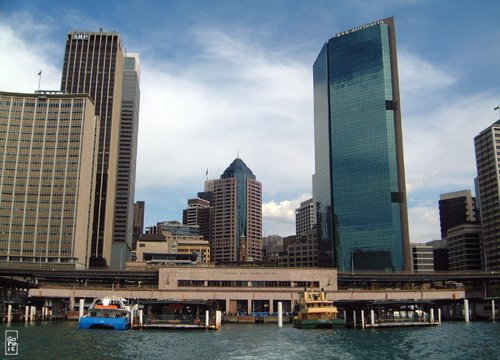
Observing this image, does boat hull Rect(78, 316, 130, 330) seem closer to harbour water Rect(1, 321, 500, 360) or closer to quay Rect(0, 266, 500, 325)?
harbour water Rect(1, 321, 500, 360)

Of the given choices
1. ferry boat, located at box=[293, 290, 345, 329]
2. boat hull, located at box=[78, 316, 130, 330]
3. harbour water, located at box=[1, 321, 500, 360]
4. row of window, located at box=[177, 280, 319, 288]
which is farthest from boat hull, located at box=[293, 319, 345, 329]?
row of window, located at box=[177, 280, 319, 288]

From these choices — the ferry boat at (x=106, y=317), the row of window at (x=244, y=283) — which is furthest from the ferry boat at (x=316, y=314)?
the row of window at (x=244, y=283)

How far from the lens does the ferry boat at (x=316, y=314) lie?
9338cm

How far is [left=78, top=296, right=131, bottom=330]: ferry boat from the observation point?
82.6m

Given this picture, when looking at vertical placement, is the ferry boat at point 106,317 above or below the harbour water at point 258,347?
above

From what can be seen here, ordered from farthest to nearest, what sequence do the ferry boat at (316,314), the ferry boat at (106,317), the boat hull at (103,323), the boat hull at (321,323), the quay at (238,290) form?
the quay at (238,290) → the ferry boat at (316,314) → the boat hull at (321,323) → the ferry boat at (106,317) → the boat hull at (103,323)

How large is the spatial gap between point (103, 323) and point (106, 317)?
141 cm

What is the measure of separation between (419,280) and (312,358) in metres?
140

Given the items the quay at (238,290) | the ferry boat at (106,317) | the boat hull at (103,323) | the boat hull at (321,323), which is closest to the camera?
the boat hull at (103,323)

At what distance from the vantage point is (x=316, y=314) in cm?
9694

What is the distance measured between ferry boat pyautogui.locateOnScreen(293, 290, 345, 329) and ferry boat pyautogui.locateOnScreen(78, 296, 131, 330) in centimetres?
3253

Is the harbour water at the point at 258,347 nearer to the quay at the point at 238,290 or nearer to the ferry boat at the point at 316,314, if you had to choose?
the ferry boat at the point at 316,314

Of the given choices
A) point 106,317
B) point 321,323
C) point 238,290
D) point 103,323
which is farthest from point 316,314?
point 238,290

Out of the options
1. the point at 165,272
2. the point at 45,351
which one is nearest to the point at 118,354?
the point at 45,351
